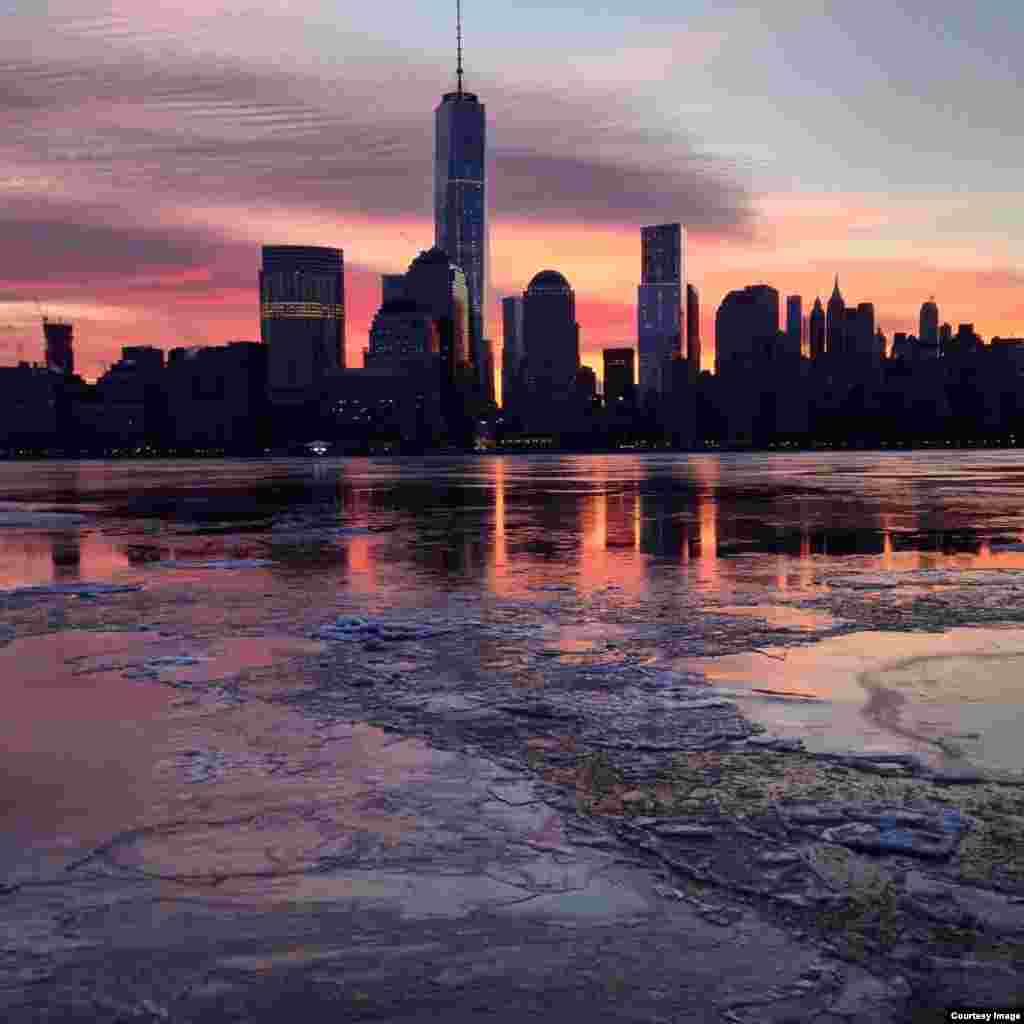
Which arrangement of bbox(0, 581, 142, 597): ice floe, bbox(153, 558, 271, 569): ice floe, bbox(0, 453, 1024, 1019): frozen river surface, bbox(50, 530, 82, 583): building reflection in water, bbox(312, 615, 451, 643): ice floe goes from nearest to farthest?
bbox(0, 453, 1024, 1019): frozen river surface < bbox(312, 615, 451, 643): ice floe < bbox(0, 581, 142, 597): ice floe < bbox(50, 530, 82, 583): building reflection in water < bbox(153, 558, 271, 569): ice floe

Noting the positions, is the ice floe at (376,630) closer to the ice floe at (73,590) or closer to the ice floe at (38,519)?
the ice floe at (73,590)

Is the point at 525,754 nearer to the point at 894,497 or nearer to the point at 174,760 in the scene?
the point at 174,760

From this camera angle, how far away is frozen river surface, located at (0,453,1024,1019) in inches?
225

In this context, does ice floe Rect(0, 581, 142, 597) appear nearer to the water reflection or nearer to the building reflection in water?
the building reflection in water

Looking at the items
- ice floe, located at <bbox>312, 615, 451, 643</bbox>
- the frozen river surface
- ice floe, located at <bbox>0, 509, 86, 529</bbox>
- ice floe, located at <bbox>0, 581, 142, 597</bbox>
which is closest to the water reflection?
the frozen river surface

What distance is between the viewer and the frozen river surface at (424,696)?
5727 millimetres

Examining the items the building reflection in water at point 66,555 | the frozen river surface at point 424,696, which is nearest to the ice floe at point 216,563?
the frozen river surface at point 424,696

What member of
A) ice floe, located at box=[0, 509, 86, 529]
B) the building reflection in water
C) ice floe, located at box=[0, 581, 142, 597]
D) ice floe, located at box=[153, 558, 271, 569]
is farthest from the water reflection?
ice floe, located at box=[0, 509, 86, 529]

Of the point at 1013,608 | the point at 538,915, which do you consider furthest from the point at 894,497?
the point at 538,915

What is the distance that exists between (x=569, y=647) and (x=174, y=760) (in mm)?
5400

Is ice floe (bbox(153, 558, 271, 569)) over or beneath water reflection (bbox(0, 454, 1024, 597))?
beneath

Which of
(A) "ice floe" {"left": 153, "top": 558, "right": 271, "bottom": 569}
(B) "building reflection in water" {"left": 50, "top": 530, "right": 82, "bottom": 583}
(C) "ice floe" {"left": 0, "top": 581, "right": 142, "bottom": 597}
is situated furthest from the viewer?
(A) "ice floe" {"left": 153, "top": 558, "right": 271, "bottom": 569}

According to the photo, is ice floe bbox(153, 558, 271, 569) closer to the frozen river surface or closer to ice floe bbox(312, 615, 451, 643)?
the frozen river surface

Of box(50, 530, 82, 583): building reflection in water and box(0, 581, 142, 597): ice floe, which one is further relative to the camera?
box(50, 530, 82, 583): building reflection in water
